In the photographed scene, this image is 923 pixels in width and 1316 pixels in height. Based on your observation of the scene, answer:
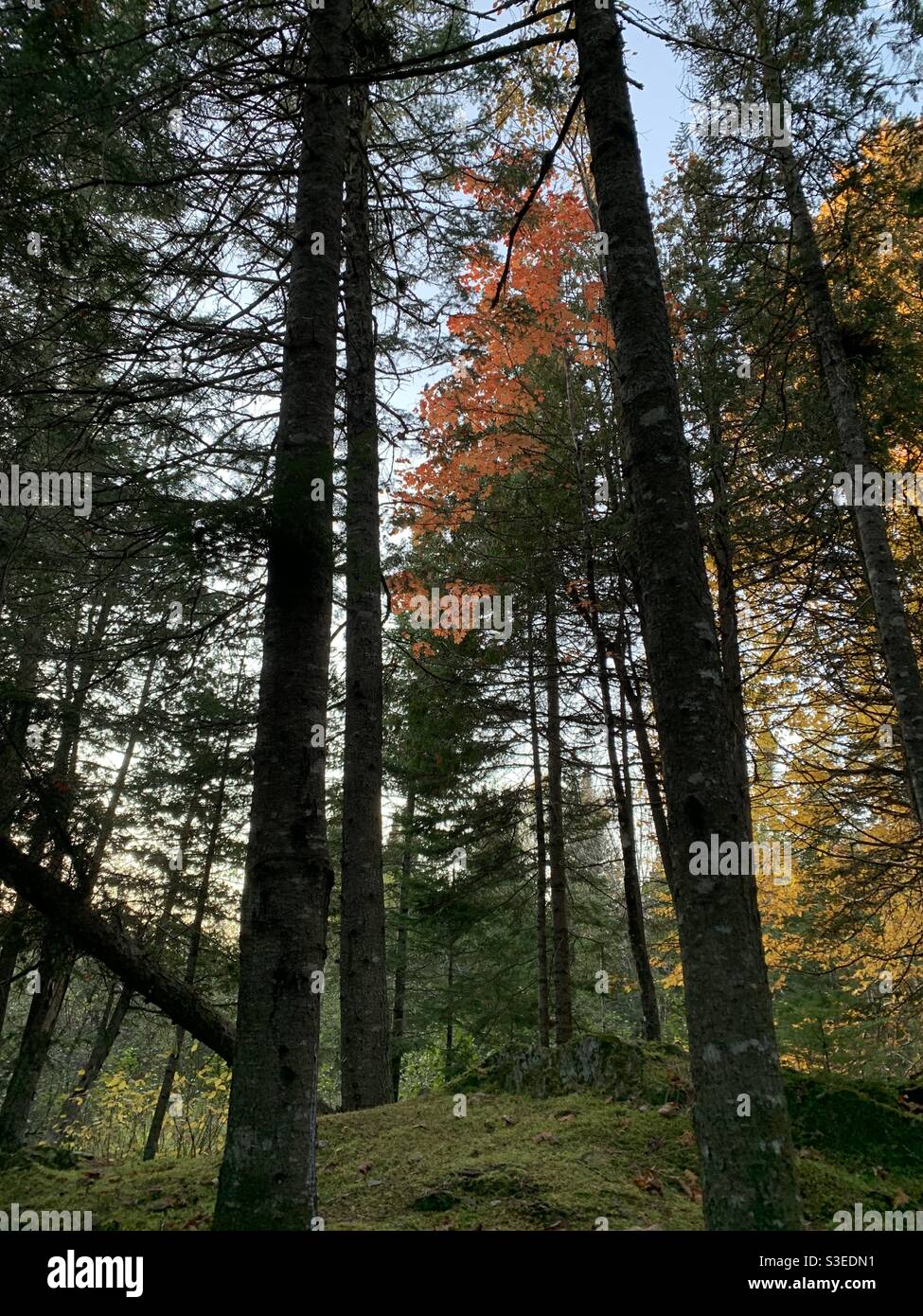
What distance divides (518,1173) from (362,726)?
175 inches

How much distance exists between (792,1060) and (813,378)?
16.2 m

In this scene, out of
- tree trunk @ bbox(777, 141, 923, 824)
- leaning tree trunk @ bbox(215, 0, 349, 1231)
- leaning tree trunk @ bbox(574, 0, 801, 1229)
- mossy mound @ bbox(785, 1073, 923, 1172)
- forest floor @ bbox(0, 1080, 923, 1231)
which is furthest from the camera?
tree trunk @ bbox(777, 141, 923, 824)

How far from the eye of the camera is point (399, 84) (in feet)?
24.2

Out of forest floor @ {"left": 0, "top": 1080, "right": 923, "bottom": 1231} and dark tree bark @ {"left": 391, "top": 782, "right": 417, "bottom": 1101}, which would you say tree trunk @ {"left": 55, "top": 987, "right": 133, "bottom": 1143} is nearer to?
dark tree bark @ {"left": 391, "top": 782, "right": 417, "bottom": 1101}

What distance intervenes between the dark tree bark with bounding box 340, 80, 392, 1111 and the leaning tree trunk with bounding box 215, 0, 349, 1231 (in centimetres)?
177

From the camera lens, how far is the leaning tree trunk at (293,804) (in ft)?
9.16

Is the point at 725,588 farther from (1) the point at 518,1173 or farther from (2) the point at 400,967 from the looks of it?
(2) the point at 400,967

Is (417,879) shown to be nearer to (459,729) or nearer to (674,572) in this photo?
(459,729)

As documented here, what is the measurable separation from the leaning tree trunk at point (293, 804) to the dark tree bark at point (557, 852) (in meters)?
6.52

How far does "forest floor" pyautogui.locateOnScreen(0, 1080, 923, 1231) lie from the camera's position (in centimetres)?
354

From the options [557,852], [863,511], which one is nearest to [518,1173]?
[863,511]

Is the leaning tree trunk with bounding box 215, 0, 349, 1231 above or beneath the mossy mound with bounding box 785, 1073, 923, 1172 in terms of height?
above

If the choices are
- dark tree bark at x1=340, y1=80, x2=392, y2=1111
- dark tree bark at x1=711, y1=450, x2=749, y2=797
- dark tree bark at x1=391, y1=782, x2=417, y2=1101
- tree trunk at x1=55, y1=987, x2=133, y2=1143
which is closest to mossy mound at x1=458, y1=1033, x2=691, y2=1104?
dark tree bark at x1=340, y1=80, x2=392, y2=1111

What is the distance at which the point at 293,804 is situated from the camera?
322 cm
